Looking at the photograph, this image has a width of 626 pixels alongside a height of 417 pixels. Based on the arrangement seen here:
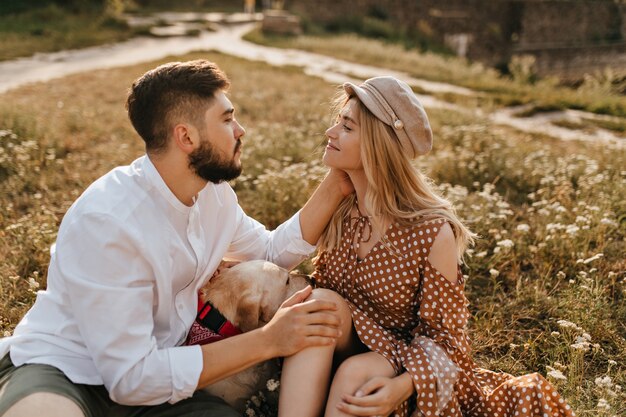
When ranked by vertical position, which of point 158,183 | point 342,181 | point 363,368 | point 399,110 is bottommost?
A: point 363,368

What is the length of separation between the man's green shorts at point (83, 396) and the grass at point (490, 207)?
958 mm

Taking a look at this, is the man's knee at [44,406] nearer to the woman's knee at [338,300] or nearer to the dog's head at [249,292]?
the dog's head at [249,292]

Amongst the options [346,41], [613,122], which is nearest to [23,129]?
[613,122]

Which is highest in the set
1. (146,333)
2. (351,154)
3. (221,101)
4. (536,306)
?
(221,101)

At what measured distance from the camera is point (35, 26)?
1630 centimetres

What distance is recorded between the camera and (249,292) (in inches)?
109

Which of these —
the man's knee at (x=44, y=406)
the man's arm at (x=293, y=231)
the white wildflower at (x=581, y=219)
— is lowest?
the man's knee at (x=44, y=406)

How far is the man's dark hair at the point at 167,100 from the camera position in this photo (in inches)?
103

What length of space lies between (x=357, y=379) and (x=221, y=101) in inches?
52.7

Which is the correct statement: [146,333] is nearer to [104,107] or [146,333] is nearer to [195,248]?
[195,248]

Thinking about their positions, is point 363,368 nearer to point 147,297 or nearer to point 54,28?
point 147,297

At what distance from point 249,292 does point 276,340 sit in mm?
344

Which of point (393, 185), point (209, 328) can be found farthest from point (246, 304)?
point (393, 185)

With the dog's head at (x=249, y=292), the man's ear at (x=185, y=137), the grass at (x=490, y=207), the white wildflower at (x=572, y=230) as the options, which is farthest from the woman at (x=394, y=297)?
the white wildflower at (x=572, y=230)
